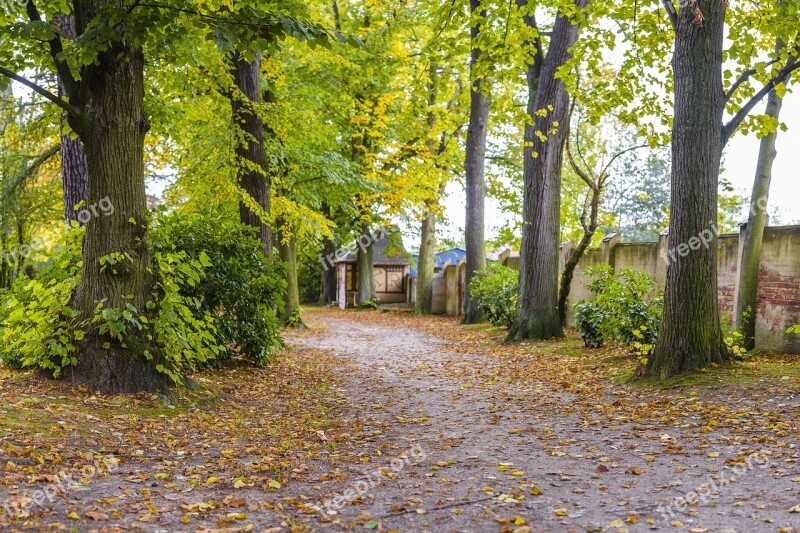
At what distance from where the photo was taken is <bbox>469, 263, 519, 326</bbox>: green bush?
60.7 feet

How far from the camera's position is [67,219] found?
1026 cm

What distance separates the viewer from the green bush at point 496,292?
1850cm

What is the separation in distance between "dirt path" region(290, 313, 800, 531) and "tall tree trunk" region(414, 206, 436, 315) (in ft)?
62.7

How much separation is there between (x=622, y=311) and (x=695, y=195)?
355 cm

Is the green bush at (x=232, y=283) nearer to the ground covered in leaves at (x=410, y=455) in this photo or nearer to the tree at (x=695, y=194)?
the ground covered in leaves at (x=410, y=455)

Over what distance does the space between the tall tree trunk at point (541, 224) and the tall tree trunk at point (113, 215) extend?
9063 millimetres

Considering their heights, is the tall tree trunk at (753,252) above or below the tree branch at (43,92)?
below

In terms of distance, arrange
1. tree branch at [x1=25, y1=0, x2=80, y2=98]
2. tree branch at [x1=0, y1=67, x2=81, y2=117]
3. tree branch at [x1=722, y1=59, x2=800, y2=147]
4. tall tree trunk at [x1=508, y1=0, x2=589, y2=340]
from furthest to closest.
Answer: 1. tall tree trunk at [x1=508, y1=0, x2=589, y2=340]
2. tree branch at [x1=722, y1=59, x2=800, y2=147]
3. tree branch at [x1=25, y1=0, x2=80, y2=98]
4. tree branch at [x1=0, y1=67, x2=81, y2=117]

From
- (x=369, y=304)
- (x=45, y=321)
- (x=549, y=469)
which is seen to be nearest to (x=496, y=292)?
(x=45, y=321)

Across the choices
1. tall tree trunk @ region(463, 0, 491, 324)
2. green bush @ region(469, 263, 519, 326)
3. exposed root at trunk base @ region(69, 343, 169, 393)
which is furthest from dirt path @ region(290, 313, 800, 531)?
tall tree trunk @ region(463, 0, 491, 324)

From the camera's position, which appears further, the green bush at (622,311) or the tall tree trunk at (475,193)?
the tall tree trunk at (475,193)

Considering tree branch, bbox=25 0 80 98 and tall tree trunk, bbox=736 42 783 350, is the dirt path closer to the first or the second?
tall tree trunk, bbox=736 42 783 350
